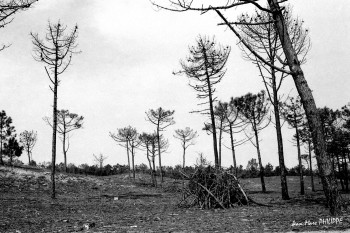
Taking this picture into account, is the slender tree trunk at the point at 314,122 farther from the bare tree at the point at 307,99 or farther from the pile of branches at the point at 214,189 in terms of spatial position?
the pile of branches at the point at 214,189

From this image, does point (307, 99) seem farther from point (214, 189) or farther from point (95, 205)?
point (95, 205)

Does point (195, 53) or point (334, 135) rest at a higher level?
point (195, 53)

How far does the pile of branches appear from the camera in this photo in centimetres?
1039

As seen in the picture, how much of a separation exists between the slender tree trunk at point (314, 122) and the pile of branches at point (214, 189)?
5.46 m

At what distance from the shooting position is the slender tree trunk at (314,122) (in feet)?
15.6

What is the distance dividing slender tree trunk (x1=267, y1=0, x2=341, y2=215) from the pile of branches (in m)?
5.46

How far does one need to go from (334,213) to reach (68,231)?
16.0ft

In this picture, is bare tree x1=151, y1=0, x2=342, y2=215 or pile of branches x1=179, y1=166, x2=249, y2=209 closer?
bare tree x1=151, y1=0, x2=342, y2=215

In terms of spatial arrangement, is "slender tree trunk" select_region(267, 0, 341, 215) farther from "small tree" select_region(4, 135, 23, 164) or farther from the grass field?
"small tree" select_region(4, 135, 23, 164)

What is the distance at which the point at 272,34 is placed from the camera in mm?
13094

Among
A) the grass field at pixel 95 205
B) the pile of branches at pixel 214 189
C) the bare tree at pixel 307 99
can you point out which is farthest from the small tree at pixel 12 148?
the bare tree at pixel 307 99

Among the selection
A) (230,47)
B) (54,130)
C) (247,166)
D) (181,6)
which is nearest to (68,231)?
(181,6)

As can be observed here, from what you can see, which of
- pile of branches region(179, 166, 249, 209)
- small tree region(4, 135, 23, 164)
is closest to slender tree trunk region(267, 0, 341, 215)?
→ pile of branches region(179, 166, 249, 209)

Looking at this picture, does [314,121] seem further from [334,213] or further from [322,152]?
[334,213]
